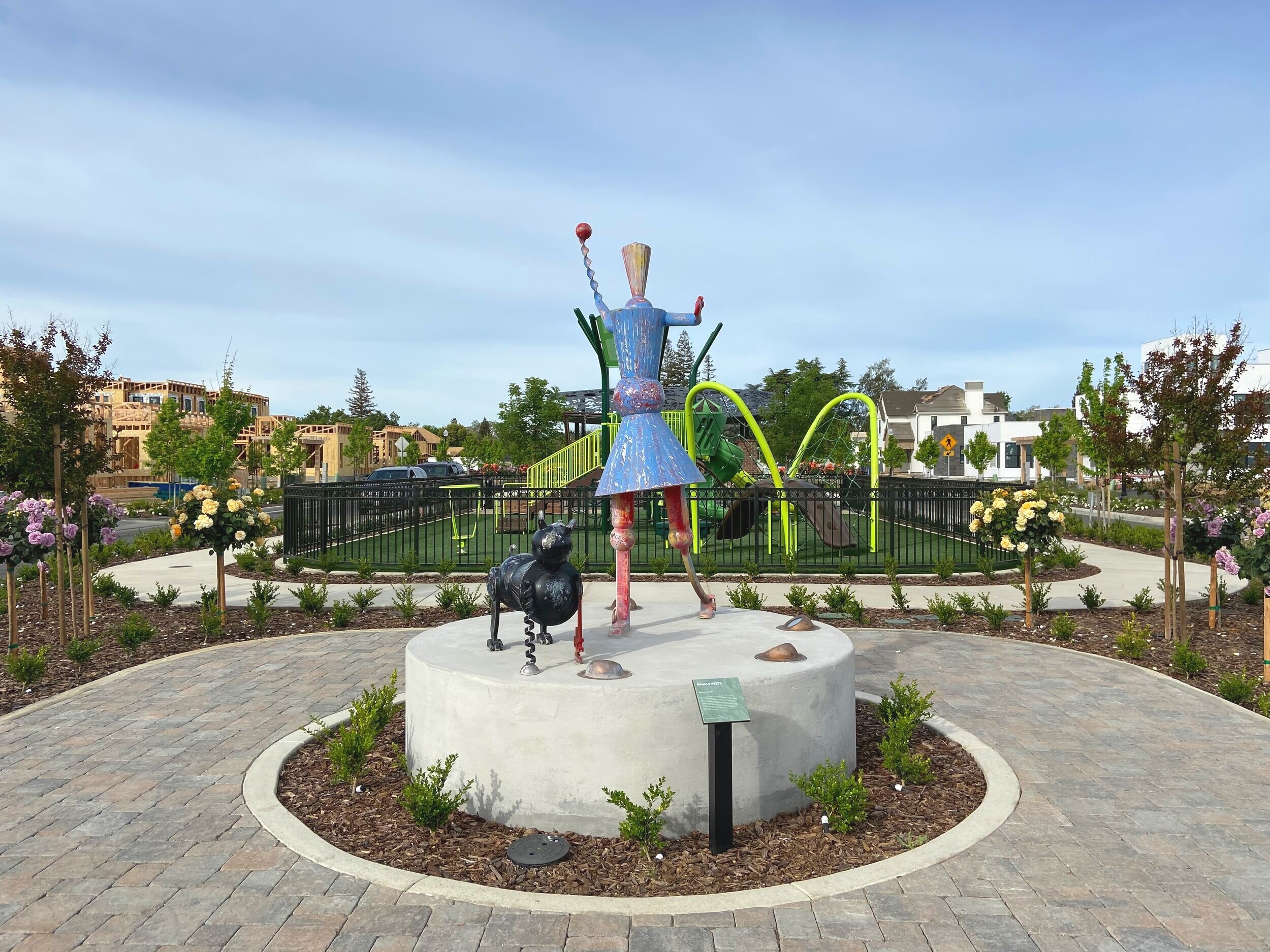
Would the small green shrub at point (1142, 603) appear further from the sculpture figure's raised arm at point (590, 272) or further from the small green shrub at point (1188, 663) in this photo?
the sculpture figure's raised arm at point (590, 272)

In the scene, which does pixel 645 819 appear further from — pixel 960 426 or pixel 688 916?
pixel 960 426

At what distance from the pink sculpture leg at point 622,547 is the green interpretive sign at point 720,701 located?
152 centimetres

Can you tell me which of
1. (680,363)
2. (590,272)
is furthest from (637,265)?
(680,363)

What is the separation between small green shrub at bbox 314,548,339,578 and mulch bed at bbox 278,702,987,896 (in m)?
8.91

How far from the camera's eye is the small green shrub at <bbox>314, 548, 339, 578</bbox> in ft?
44.6

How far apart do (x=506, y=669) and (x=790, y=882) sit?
199 centimetres

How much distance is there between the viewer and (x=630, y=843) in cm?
419

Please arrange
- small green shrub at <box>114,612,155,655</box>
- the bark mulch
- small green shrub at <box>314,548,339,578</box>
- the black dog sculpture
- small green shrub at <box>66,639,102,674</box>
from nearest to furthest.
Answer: the black dog sculpture → small green shrub at <box>66,639,102,674</box> → the bark mulch → small green shrub at <box>114,612,155,655</box> → small green shrub at <box>314,548,339,578</box>

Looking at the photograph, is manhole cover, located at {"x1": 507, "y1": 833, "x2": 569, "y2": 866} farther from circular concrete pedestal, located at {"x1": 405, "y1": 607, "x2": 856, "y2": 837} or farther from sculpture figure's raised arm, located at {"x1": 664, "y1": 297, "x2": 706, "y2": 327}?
sculpture figure's raised arm, located at {"x1": 664, "y1": 297, "x2": 706, "y2": 327}

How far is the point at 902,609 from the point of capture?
35.2ft

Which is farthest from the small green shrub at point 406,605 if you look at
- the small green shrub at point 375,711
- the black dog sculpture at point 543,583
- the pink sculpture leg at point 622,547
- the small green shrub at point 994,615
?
the small green shrub at point 994,615

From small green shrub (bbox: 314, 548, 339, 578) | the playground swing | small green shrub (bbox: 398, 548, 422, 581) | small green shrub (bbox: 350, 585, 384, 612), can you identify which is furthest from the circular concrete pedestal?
small green shrub (bbox: 314, 548, 339, 578)

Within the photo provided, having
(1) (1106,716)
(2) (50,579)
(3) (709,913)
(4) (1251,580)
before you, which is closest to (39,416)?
(2) (50,579)

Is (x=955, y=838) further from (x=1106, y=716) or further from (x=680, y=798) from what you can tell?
(x=1106, y=716)
